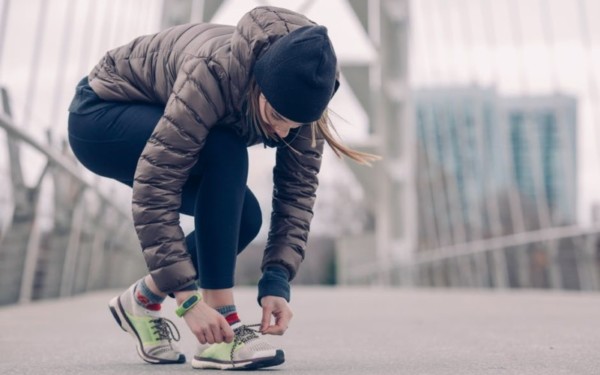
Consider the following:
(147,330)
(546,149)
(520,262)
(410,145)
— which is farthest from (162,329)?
(410,145)

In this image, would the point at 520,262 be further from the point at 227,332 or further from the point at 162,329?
the point at 227,332

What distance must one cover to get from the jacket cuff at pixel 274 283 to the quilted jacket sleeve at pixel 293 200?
2 cm

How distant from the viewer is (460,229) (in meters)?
15.2

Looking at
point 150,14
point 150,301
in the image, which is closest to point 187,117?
point 150,301

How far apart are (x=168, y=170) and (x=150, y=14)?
38.4ft

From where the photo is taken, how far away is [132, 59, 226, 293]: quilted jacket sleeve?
6.30ft

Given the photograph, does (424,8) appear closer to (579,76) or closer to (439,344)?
(579,76)

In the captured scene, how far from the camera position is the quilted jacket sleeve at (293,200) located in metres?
2.23

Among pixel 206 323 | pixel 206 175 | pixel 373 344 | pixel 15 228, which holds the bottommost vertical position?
pixel 373 344

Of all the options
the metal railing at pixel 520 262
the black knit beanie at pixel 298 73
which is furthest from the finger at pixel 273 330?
the metal railing at pixel 520 262

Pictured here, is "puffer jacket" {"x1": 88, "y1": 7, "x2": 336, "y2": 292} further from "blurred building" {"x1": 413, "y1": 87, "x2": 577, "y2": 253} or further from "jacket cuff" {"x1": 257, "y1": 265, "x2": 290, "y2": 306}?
"blurred building" {"x1": 413, "y1": 87, "x2": 577, "y2": 253}

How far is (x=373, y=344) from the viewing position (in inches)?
113

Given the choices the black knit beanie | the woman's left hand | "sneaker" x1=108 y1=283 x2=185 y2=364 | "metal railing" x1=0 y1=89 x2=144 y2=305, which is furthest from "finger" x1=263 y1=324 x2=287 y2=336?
"metal railing" x1=0 y1=89 x2=144 y2=305

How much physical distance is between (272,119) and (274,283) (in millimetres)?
363
